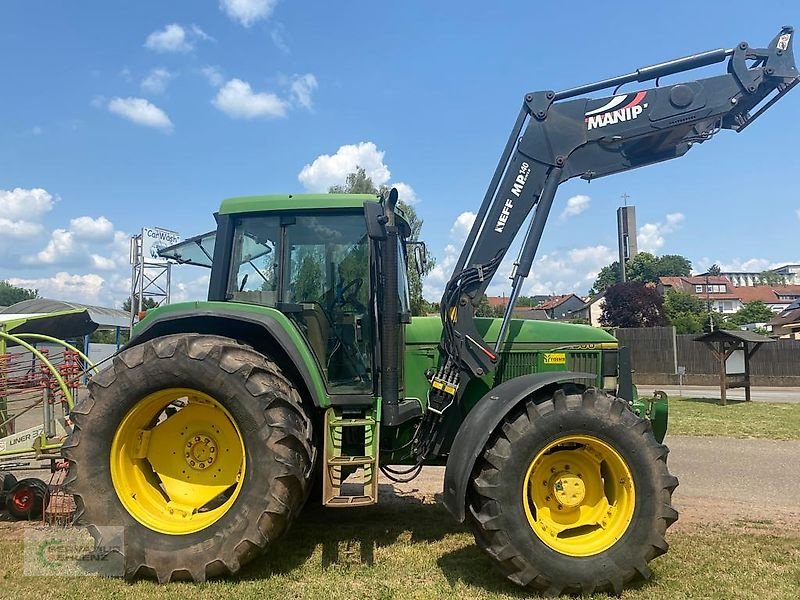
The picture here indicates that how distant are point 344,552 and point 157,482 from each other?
1.51m

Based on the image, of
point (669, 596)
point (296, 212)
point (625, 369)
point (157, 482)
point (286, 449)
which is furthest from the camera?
point (625, 369)

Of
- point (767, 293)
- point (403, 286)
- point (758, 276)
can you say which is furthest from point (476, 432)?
point (758, 276)

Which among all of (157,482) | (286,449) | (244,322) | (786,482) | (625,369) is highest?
(244,322)

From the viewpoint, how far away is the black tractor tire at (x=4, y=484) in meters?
5.58

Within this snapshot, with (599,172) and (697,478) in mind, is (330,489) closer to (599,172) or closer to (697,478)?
(599,172)

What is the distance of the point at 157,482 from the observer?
4332 mm

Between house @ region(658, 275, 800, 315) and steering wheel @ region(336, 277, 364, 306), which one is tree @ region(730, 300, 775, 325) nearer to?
house @ region(658, 275, 800, 315)

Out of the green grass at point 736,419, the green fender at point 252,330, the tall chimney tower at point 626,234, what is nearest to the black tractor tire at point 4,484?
the green fender at point 252,330

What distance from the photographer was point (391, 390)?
14.5 feet

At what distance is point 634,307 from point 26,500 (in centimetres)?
4121

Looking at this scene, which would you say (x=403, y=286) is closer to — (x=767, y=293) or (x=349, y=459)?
(x=349, y=459)

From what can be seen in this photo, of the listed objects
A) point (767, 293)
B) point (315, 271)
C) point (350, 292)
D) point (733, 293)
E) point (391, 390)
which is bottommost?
point (391, 390)

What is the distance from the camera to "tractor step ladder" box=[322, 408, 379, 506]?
403 centimetres

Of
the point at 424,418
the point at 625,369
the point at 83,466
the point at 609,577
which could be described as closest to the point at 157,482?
the point at 83,466
